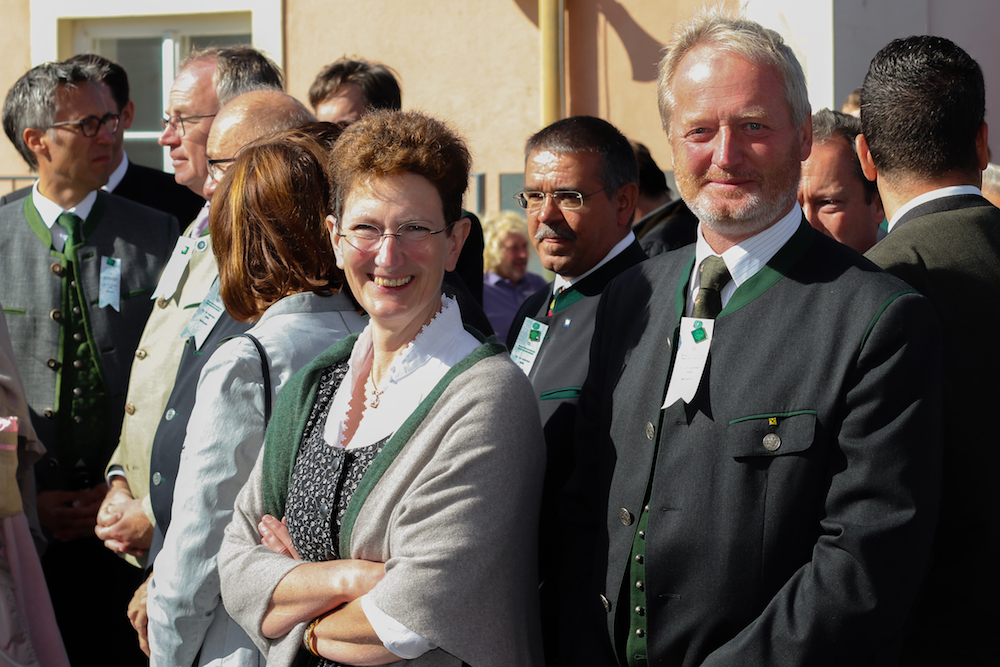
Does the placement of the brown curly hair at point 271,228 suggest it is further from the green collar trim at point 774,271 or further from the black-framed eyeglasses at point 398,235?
the green collar trim at point 774,271

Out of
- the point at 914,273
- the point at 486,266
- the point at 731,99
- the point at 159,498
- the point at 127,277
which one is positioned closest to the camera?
the point at 731,99

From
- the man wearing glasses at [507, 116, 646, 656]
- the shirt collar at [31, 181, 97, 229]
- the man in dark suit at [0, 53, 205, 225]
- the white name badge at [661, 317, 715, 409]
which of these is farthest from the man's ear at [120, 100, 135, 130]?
the white name badge at [661, 317, 715, 409]

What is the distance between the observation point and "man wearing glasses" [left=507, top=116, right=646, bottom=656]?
9.47 feet

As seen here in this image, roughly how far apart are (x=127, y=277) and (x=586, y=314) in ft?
5.56

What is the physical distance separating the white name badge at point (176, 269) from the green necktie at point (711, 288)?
1.59 metres

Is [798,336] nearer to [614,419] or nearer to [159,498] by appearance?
[614,419]

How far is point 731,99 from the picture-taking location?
1.81m

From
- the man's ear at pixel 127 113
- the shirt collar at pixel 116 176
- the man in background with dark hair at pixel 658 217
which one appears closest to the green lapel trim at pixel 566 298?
the man in background with dark hair at pixel 658 217

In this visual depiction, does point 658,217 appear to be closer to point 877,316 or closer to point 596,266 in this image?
point 596,266

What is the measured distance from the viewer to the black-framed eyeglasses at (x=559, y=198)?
3051 millimetres

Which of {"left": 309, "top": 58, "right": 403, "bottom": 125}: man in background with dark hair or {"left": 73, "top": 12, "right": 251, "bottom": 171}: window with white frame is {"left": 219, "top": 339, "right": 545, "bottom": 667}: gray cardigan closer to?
{"left": 309, "top": 58, "right": 403, "bottom": 125}: man in background with dark hair

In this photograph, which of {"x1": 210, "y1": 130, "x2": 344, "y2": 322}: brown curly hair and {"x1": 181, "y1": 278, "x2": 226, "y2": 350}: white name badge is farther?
{"x1": 181, "y1": 278, "x2": 226, "y2": 350}: white name badge

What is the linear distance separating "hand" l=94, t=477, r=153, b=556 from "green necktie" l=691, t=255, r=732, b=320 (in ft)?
5.28

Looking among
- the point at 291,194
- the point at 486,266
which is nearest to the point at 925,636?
the point at 291,194
